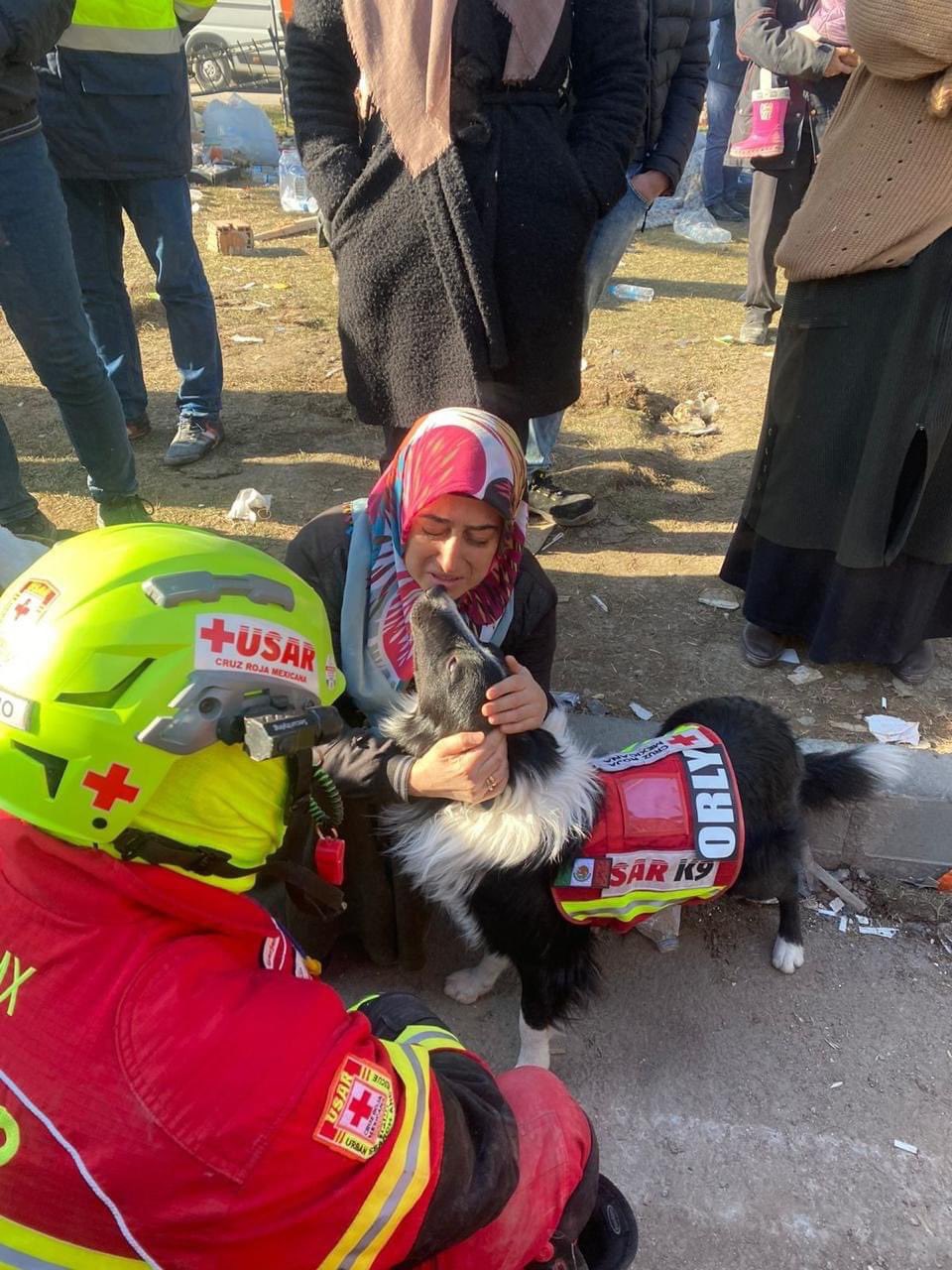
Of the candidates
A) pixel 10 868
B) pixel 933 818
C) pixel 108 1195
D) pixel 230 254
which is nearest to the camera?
pixel 108 1195

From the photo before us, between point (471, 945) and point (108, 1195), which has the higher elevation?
point (108, 1195)

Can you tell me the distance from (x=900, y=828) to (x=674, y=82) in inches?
124

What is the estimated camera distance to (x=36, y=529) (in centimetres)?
389

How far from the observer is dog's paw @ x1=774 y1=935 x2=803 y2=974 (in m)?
2.58

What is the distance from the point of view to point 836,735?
124 inches

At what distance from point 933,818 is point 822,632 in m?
0.76

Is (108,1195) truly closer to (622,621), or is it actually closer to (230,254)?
(622,621)

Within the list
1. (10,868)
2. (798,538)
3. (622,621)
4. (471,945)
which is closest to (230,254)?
(622,621)

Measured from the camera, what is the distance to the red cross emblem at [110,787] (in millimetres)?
1176

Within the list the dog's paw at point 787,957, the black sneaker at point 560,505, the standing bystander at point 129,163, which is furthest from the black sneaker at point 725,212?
the dog's paw at point 787,957

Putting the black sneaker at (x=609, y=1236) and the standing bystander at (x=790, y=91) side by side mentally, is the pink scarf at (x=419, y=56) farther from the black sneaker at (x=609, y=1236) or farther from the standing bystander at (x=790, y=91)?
the black sneaker at (x=609, y=1236)

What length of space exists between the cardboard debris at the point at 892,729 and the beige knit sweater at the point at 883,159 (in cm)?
149

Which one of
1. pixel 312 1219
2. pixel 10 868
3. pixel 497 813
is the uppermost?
pixel 10 868

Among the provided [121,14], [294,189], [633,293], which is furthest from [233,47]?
[121,14]
